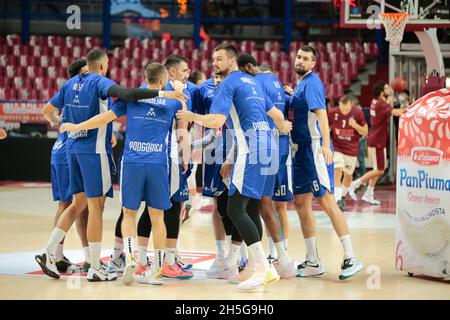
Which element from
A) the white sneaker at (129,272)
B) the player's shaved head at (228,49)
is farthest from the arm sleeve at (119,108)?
the white sneaker at (129,272)

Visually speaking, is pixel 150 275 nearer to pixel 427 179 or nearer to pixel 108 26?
pixel 427 179

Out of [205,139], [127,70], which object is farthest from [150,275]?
[127,70]

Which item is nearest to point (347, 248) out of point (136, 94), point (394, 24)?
point (136, 94)

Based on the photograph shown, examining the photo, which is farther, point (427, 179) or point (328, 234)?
point (328, 234)

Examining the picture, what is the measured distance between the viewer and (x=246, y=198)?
7645 mm

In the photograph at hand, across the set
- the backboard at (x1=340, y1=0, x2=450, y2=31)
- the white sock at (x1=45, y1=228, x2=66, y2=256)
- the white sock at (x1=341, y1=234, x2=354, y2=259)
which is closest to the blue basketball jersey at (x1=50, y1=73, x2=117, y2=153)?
the white sock at (x1=45, y1=228, x2=66, y2=256)

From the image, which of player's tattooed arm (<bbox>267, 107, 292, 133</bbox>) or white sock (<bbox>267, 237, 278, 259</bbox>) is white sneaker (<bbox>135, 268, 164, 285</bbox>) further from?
player's tattooed arm (<bbox>267, 107, 292, 133</bbox>)

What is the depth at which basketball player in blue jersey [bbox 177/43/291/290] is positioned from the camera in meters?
7.58

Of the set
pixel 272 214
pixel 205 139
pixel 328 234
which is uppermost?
pixel 205 139

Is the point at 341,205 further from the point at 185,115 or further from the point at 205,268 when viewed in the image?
the point at 185,115

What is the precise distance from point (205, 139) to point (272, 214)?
1.35 metres

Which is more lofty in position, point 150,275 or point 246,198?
point 246,198

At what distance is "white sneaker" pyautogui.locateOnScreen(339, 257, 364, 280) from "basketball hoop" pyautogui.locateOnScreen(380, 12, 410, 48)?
6924 mm

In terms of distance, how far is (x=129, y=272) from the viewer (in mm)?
7613
